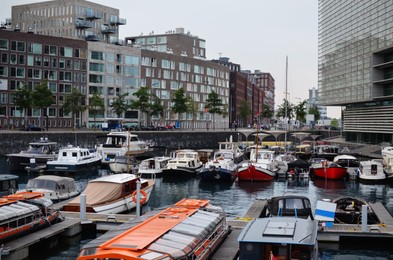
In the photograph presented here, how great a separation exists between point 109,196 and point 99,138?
237 ft

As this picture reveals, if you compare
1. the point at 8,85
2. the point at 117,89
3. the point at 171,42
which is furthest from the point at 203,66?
the point at 8,85

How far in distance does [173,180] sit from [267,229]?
4431cm

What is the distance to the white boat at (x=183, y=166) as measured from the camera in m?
67.3

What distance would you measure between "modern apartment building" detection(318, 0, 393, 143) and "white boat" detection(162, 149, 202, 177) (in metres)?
43.6

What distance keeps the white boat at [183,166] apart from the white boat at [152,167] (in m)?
1.02

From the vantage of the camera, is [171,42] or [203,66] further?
[171,42]

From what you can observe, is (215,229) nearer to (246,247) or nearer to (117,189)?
(246,247)

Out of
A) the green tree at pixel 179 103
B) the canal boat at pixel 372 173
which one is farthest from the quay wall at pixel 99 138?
the canal boat at pixel 372 173

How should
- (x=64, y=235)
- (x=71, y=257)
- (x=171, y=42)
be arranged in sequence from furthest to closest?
(x=171, y=42)
(x=64, y=235)
(x=71, y=257)

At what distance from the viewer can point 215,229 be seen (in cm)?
2755

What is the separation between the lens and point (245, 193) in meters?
56.1

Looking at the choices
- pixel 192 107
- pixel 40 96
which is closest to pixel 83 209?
pixel 40 96

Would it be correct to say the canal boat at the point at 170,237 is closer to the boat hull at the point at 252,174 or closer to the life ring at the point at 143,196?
the life ring at the point at 143,196

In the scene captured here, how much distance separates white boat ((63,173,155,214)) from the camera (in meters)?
37.8
